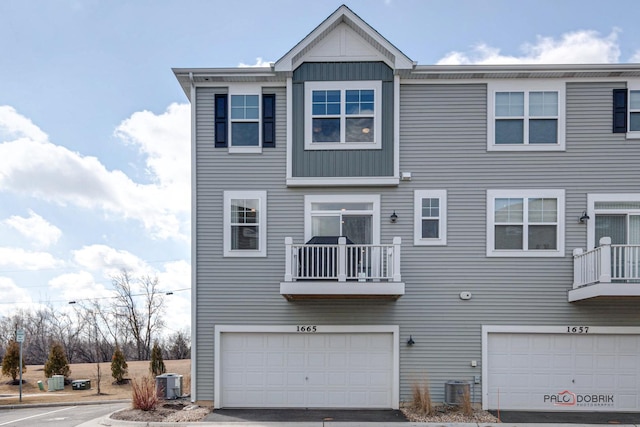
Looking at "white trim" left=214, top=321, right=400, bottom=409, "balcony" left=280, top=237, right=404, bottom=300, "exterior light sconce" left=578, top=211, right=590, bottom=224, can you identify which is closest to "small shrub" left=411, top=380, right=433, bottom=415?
"white trim" left=214, top=321, right=400, bottom=409

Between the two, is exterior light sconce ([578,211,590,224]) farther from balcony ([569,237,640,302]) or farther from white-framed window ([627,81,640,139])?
white-framed window ([627,81,640,139])

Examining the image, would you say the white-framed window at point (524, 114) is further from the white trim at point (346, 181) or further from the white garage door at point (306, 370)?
the white garage door at point (306, 370)

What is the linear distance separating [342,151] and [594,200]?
606 cm

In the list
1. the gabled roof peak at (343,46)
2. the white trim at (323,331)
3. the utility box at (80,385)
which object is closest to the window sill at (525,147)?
the gabled roof peak at (343,46)

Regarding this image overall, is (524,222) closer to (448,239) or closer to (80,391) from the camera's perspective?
(448,239)

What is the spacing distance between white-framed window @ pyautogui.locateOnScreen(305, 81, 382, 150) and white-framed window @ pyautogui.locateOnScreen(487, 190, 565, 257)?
3.42 m

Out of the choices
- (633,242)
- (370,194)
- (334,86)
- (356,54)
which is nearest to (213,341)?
(370,194)

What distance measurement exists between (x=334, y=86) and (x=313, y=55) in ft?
3.01

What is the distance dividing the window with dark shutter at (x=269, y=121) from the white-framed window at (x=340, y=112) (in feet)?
2.66

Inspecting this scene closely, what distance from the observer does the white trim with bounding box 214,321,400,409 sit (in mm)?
10234

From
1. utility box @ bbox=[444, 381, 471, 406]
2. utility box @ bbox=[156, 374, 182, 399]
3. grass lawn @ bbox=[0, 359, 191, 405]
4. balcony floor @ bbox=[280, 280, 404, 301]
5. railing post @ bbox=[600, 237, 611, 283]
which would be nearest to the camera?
railing post @ bbox=[600, 237, 611, 283]

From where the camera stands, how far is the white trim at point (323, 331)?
1023 centimetres

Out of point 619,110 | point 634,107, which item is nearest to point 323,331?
point 619,110

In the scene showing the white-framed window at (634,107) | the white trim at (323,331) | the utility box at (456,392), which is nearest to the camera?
the utility box at (456,392)
